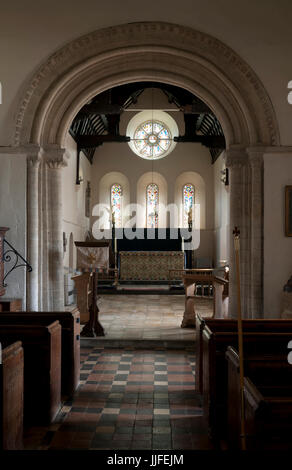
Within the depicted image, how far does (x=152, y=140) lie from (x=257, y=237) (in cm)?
1114

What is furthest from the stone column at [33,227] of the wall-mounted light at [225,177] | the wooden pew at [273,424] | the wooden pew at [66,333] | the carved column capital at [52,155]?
the wall-mounted light at [225,177]

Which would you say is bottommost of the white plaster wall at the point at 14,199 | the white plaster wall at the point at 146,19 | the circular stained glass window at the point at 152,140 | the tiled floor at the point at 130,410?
the tiled floor at the point at 130,410

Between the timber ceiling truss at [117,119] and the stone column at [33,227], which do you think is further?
the timber ceiling truss at [117,119]

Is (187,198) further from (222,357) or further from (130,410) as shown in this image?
(222,357)

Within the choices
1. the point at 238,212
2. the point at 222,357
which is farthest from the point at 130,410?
the point at 238,212

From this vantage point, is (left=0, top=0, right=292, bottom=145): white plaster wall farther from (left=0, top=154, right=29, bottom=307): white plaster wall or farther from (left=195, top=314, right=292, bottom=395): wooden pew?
(left=195, top=314, right=292, bottom=395): wooden pew

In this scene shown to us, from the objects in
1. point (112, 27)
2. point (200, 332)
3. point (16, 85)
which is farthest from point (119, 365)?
point (112, 27)

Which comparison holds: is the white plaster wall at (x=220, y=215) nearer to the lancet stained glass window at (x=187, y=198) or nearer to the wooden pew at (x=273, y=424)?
the lancet stained glass window at (x=187, y=198)

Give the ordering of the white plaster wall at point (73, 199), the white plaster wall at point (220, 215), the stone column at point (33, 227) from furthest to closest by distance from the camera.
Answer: the white plaster wall at point (220, 215) → the white plaster wall at point (73, 199) → the stone column at point (33, 227)

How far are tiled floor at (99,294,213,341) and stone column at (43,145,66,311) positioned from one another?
1009 mm

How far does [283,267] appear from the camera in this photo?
21.8 ft

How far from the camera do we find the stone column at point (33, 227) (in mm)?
6758

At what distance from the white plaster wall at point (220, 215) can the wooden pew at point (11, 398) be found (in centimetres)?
1151

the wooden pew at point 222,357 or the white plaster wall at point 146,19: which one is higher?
the white plaster wall at point 146,19
